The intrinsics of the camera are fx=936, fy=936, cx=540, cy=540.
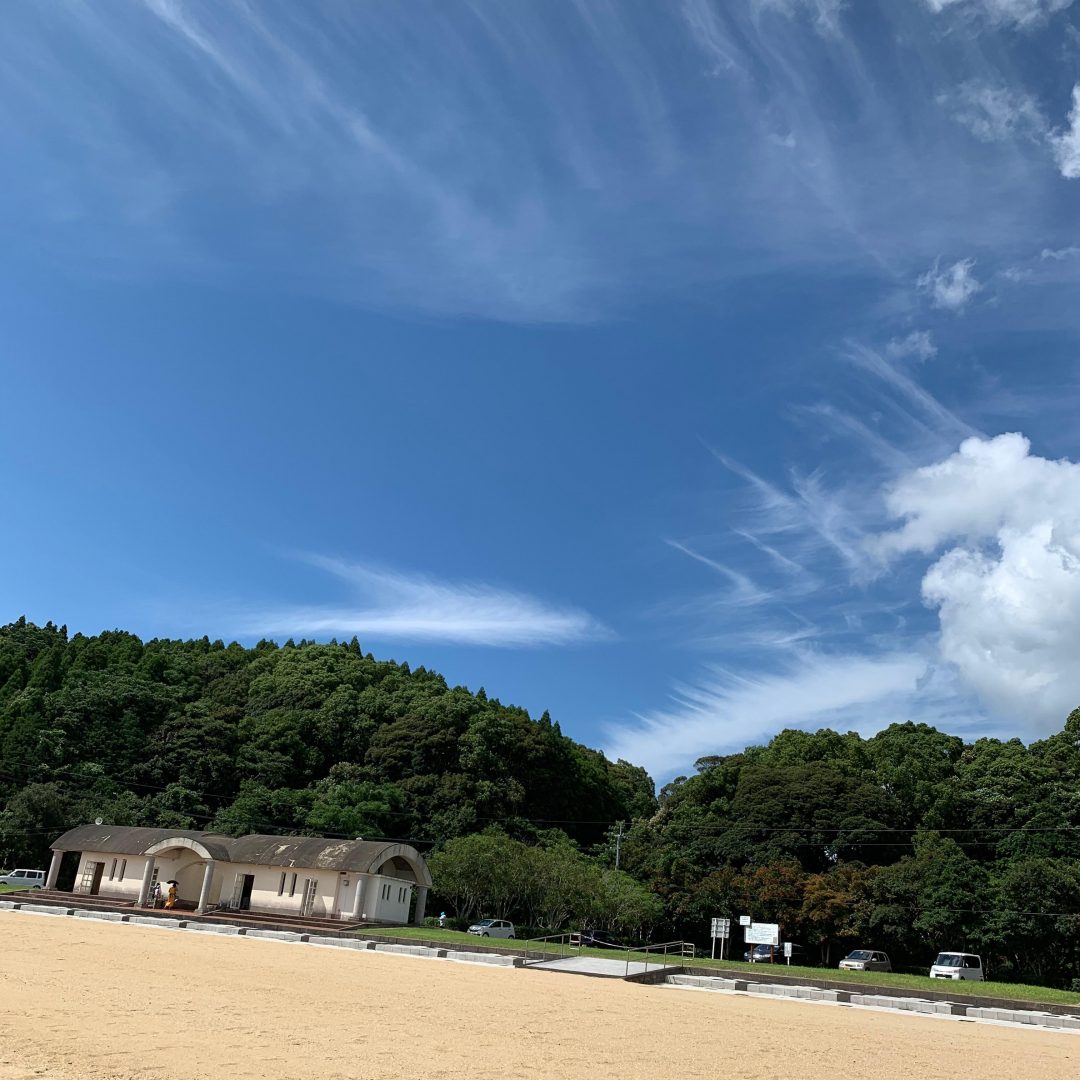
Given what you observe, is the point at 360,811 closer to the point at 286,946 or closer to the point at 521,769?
the point at 521,769

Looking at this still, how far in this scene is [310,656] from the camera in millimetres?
80000

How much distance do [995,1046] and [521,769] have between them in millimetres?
50959

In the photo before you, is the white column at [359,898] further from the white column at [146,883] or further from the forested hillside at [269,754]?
the forested hillside at [269,754]

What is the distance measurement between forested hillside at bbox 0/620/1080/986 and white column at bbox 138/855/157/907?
1196cm

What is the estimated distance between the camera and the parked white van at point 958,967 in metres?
33.3

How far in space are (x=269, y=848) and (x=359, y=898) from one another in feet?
16.7

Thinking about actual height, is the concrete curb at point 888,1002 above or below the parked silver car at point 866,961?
above

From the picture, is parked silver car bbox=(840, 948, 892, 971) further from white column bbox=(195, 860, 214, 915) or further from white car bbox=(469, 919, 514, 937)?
white column bbox=(195, 860, 214, 915)

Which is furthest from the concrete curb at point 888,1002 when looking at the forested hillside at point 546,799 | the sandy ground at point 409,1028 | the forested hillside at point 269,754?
the forested hillside at point 269,754

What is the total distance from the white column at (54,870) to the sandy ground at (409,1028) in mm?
19748

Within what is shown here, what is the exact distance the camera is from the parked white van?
33344 millimetres

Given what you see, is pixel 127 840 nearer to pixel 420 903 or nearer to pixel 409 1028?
pixel 420 903

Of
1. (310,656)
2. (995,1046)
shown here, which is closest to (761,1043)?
(995,1046)

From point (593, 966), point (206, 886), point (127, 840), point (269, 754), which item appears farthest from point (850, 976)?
point (269, 754)
